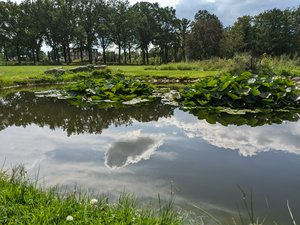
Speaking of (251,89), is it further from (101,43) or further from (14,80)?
(101,43)

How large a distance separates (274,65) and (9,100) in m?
15.5

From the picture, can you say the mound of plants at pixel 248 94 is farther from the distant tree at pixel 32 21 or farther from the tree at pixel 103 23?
the distant tree at pixel 32 21

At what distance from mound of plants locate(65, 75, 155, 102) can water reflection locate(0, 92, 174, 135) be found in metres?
0.75

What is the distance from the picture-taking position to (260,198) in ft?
10.9

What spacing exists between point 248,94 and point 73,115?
488 cm

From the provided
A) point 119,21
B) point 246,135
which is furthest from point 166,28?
point 246,135

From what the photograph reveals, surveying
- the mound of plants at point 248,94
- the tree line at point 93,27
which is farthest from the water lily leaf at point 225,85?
the tree line at point 93,27

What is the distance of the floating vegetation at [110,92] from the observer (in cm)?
1036

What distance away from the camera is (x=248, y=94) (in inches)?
328

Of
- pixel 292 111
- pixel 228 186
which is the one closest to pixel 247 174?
pixel 228 186

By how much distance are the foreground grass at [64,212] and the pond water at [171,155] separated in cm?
65

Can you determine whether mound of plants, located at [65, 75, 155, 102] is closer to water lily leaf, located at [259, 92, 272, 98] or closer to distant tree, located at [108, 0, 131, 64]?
water lily leaf, located at [259, 92, 272, 98]

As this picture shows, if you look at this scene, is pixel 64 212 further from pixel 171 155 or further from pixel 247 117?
pixel 247 117

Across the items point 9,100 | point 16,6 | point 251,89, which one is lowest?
point 9,100
